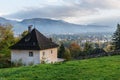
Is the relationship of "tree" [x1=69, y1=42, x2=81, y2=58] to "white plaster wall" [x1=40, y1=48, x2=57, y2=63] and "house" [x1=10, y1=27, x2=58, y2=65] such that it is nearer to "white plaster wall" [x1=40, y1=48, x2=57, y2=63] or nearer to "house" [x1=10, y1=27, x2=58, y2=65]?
"white plaster wall" [x1=40, y1=48, x2=57, y2=63]

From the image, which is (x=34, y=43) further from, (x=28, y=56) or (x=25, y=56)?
(x=25, y=56)

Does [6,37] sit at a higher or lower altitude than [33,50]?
higher

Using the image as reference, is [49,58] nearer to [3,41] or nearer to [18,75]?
[3,41]

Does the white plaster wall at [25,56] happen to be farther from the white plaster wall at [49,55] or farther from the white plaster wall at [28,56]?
the white plaster wall at [49,55]

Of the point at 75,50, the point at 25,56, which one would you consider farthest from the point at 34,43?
the point at 75,50

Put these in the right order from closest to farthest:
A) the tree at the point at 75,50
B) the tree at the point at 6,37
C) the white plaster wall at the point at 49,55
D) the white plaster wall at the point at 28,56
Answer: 1. the white plaster wall at the point at 28,56
2. the white plaster wall at the point at 49,55
3. the tree at the point at 6,37
4. the tree at the point at 75,50

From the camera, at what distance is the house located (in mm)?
46181

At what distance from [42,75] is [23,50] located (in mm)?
33021

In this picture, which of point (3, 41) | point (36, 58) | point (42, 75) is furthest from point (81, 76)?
point (3, 41)

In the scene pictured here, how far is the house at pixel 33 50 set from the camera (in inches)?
1818

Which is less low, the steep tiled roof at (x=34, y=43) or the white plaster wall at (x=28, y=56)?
the steep tiled roof at (x=34, y=43)

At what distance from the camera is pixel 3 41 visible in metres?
57.9

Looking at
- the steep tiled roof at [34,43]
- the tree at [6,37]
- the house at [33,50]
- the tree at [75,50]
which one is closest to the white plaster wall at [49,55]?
the house at [33,50]

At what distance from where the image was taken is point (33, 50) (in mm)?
46656
